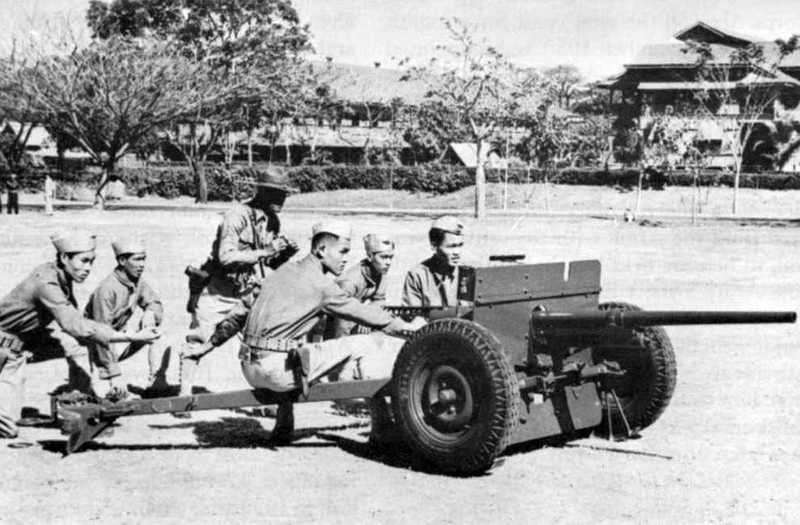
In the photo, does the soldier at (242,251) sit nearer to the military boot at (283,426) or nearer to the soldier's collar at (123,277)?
the soldier's collar at (123,277)

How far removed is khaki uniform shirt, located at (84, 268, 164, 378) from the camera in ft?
25.0

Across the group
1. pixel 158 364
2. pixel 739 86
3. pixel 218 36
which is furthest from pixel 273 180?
pixel 739 86

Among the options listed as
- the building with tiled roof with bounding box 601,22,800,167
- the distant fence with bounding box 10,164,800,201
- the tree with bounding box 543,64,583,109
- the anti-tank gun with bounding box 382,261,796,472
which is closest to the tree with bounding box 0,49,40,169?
the distant fence with bounding box 10,164,800,201

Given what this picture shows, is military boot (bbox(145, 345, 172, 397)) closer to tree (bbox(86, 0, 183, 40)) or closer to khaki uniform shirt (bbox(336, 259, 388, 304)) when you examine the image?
khaki uniform shirt (bbox(336, 259, 388, 304))

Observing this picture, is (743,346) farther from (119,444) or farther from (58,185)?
(58,185)

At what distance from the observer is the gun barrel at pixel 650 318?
19.6 ft

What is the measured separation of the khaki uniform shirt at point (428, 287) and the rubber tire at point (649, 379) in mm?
1179

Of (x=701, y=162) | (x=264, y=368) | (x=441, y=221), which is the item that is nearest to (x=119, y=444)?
(x=264, y=368)

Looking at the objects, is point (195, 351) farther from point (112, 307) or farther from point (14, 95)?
point (14, 95)

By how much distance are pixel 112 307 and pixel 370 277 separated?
1.90 m

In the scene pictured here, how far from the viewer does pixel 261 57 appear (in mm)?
48531

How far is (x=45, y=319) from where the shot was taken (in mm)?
7465

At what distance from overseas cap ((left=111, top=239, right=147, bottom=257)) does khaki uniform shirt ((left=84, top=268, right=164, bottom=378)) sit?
14cm

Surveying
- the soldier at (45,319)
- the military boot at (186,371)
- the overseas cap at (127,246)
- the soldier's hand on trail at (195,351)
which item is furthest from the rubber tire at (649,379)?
the overseas cap at (127,246)
